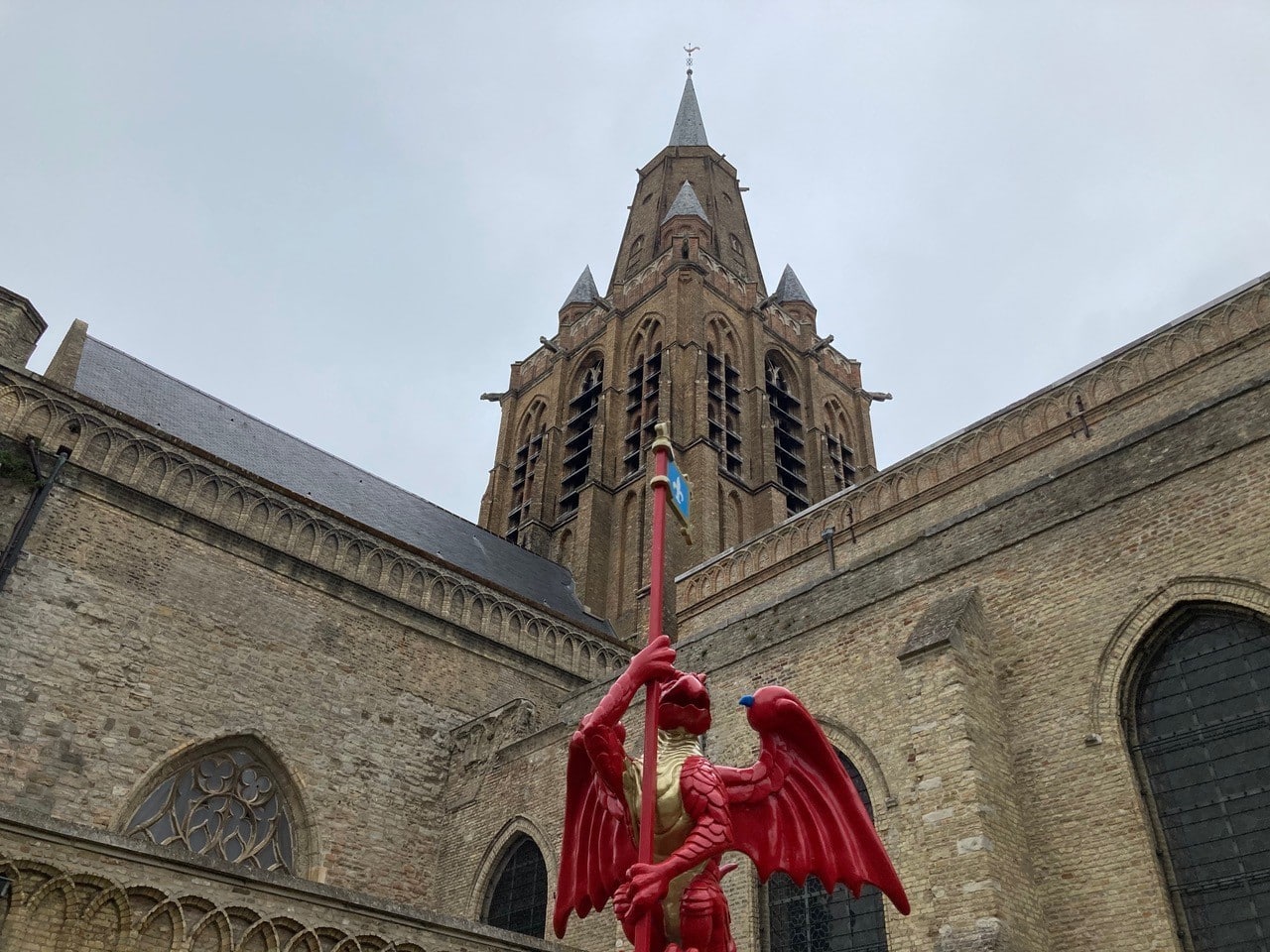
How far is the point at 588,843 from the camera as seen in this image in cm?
560

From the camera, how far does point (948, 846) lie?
26.5 ft

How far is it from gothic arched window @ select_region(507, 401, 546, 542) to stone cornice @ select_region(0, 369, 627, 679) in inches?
433

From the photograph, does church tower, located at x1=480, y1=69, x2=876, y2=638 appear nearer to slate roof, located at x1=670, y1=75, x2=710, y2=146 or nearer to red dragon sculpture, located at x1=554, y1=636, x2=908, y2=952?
slate roof, located at x1=670, y1=75, x2=710, y2=146

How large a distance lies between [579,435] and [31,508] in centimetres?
1934

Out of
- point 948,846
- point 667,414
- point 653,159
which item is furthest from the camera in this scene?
point 653,159

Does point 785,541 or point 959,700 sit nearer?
point 959,700

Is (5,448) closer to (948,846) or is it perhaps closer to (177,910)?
(177,910)

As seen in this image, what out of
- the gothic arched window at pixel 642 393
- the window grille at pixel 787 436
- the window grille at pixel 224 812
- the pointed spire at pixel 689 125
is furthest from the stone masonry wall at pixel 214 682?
the pointed spire at pixel 689 125

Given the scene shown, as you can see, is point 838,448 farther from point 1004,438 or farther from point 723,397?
point 1004,438

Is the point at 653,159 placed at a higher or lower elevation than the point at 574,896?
higher

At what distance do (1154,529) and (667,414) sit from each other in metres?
20.0

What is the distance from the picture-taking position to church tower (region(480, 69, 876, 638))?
2728 centimetres

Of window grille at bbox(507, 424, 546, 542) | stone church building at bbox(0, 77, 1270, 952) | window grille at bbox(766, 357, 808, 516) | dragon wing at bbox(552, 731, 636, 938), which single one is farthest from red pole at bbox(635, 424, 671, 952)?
window grille at bbox(507, 424, 546, 542)

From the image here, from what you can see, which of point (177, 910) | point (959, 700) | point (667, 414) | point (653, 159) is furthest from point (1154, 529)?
point (653, 159)
